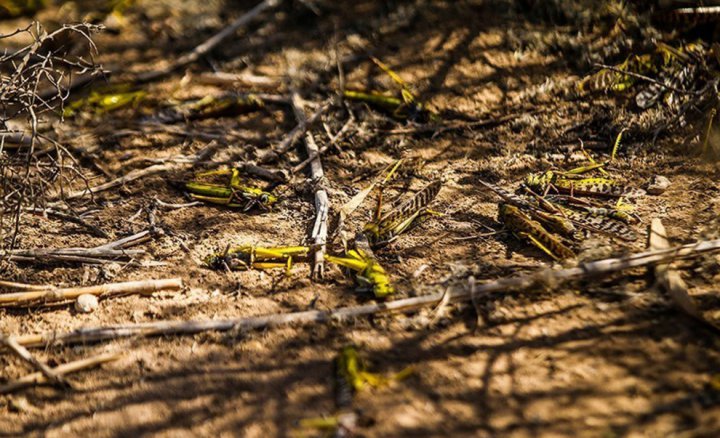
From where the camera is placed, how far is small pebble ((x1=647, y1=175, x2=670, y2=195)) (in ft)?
10.6

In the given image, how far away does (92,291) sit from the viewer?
9.05 ft

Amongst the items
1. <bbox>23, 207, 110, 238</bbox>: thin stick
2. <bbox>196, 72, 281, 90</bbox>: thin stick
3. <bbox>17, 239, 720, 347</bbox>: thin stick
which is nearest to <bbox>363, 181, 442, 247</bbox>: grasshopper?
<bbox>17, 239, 720, 347</bbox>: thin stick

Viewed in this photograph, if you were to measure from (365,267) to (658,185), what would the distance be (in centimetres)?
168

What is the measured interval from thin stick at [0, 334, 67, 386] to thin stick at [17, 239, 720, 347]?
54 millimetres

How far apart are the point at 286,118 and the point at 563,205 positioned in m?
1.94

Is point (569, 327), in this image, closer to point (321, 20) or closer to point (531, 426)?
point (531, 426)

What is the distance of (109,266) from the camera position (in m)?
2.94

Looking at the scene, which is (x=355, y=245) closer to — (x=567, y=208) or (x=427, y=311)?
(x=427, y=311)

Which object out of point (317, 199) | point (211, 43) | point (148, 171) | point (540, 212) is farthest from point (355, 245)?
point (211, 43)

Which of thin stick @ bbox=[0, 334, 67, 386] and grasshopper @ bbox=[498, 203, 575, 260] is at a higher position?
grasshopper @ bbox=[498, 203, 575, 260]

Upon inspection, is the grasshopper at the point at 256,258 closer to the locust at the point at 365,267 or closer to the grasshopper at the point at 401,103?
the locust at the point at 365,267

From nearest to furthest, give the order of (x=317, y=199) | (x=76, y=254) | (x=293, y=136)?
(x=76, y=254)
(x=317, y=199)
(x=293, y=136)

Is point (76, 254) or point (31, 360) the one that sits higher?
point (76, 254)

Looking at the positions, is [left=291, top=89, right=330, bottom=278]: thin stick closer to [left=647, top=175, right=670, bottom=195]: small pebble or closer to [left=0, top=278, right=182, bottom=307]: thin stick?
[left=0, top=278, right=182, bottom=307]: thin stick
